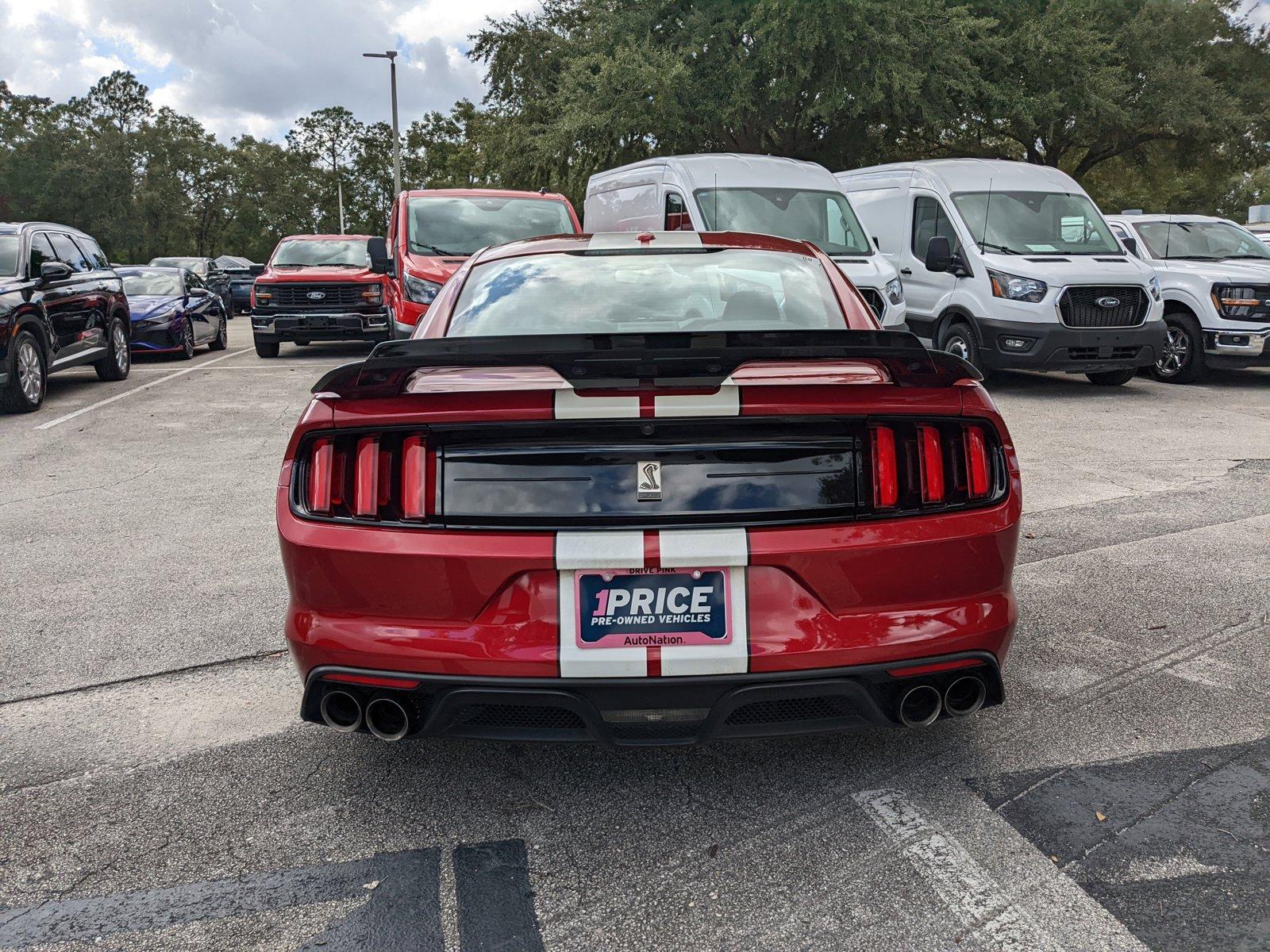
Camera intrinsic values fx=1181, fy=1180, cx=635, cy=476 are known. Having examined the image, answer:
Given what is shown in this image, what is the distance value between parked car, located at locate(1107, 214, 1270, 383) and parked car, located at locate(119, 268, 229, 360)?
1266 cm

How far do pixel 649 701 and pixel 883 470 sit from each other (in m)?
0.82

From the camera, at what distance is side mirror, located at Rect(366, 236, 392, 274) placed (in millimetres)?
13266

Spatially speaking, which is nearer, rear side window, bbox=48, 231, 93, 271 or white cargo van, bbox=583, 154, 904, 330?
white cargo van, bbox=583, 154, 904, 330

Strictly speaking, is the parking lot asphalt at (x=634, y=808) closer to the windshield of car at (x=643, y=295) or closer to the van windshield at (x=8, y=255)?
the windshield of car at (x=643, y=295)

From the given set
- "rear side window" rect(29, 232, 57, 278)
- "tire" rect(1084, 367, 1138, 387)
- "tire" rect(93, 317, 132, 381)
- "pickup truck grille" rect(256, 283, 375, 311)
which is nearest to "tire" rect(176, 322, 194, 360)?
"pickup truck grille" rect(256, 283, 375, 311)

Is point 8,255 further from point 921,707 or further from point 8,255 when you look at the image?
point 921,707

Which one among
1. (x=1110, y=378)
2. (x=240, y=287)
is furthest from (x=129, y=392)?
(x=240, y=287)

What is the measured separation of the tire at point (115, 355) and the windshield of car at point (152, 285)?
114 inches

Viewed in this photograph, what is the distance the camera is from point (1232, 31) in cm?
2916

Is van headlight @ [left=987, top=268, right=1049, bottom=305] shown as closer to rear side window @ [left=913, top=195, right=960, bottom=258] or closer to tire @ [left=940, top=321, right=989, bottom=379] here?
tire @ [left=940, top=321, right=989, bottom=379]

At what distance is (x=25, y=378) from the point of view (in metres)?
11.4

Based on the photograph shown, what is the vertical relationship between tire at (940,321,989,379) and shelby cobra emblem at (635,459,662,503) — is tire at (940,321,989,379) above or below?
below

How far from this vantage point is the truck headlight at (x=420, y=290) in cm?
1248

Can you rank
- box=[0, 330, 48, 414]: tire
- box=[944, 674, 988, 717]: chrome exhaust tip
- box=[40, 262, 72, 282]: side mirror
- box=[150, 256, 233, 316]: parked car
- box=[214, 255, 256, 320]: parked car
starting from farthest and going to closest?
box=[214, 255, 256, 320]: parked car
box=[150, 256, 233, 316]: parked car
box=[40, 262, 72, 282]: side mirror
box=[0, 330, 48, 414]: tire
box=[944, 674, 988, 717]: chrome exhaust tip
